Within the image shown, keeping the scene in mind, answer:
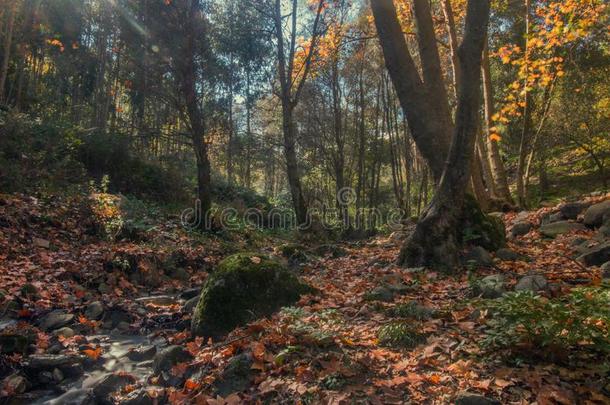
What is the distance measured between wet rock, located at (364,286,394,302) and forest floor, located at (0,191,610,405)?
0.8 inches

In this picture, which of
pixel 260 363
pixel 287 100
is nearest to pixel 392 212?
pixel 287 100

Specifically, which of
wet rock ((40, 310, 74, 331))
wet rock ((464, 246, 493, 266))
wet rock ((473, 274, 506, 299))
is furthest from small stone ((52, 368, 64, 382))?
wet rock ((464, 246, 493, 266))

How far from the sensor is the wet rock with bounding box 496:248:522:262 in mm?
5992

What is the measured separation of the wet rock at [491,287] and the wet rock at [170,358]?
9.87ft

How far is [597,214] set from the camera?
275 inches

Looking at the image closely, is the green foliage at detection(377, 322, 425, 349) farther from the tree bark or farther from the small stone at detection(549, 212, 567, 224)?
the small stone at detection(549, 212, 567, 224)

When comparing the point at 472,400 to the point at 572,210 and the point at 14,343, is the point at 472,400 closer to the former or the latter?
the point at 14,343

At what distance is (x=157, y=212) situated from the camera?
12594 mm

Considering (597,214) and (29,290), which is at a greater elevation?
(597,214)

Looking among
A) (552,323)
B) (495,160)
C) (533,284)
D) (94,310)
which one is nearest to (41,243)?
(94,310)

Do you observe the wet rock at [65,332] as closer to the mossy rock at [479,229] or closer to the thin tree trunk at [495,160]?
the mossy rock at [479,229]

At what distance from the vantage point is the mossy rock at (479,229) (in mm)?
6352

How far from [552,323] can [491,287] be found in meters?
1.58

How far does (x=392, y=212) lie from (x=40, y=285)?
804 inches
